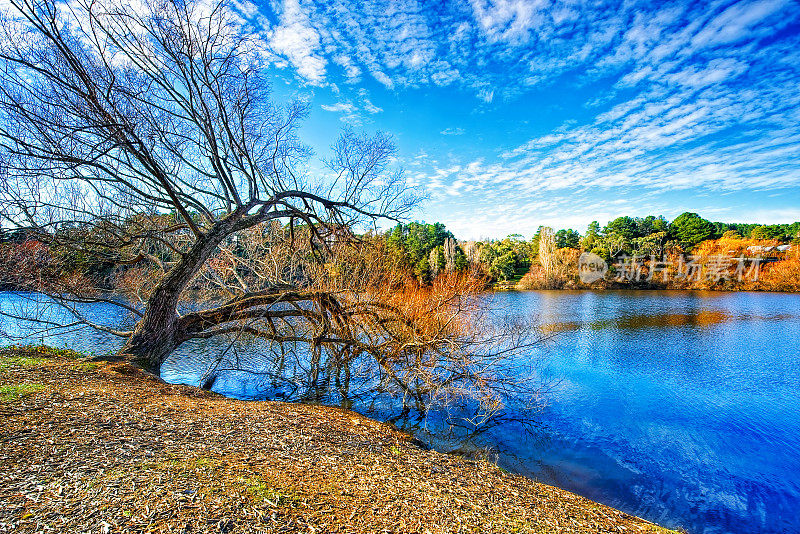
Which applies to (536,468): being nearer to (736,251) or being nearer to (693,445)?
(693,445)

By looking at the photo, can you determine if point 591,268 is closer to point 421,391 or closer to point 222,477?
point 421,391

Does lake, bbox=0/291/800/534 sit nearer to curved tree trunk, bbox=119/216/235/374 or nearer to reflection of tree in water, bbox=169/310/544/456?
reflection of tree in water, bbox=169/310/544/456

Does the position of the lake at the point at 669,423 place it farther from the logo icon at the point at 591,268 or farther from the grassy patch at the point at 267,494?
the logo icon at the point at 591,268

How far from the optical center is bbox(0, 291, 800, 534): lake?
5906 millimetres

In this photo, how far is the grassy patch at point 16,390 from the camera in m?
4.51

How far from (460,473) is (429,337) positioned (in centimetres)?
401

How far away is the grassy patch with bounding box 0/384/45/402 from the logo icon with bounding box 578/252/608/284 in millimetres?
49905

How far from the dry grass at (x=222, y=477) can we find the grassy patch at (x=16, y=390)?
0.09 meters

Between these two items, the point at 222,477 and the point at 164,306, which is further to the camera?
the point at 164,306

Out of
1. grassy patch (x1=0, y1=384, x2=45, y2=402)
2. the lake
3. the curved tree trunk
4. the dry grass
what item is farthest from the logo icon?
grassy patch (x1=0, y1=384, x2=45, y2=402)

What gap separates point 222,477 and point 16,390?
13.3 ft

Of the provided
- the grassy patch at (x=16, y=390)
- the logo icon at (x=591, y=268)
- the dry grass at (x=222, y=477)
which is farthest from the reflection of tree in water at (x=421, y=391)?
the logo icon at (x=591, y=268)

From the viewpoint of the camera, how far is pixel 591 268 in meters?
46.4

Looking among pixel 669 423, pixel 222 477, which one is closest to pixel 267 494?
pixel 222 477
